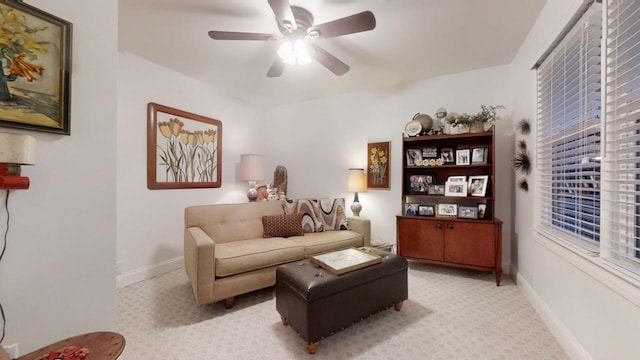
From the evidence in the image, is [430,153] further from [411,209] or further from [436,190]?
[411,209]

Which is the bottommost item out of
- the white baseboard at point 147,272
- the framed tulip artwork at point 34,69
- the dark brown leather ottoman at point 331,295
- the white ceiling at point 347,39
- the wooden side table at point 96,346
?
the white baseboard at point 147,272

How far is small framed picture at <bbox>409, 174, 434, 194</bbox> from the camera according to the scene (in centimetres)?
315

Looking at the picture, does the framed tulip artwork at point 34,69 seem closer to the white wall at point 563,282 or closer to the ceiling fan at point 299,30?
the ceiling fan at point 299,30

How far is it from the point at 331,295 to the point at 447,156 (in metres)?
2.26

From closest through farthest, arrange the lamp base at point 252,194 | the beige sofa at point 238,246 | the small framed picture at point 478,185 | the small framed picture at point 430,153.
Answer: the beige sofa at point 238,246
the small framed picture at point 478,185
the small framed picture at point 430,153
the lamp base at point 252,194

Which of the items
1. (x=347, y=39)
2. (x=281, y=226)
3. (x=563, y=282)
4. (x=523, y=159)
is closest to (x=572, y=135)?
(x=523, y=159)

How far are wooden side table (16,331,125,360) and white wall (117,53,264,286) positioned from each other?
189 cm

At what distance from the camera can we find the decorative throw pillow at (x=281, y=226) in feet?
9.56

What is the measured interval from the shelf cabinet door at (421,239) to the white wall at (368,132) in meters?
0.54

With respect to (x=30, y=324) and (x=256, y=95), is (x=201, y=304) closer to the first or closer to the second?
(x=30, y=324)

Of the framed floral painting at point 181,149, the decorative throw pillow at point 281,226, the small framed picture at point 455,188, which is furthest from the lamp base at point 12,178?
the small framed picture at point 455,188

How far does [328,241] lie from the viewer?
2.76 metres

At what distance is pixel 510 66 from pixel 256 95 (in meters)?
3.39

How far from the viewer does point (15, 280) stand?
1103 millimetres
